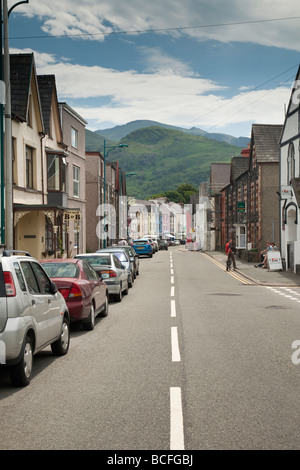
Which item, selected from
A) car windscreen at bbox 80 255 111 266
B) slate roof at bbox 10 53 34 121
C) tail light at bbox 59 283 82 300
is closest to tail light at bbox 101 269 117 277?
car windscreen at bbox 80 255 111 266

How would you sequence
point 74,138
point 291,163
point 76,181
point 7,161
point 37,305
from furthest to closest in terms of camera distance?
point 74,138 → point 76,181 → point 291,163 → point 7,161 → point 37,305

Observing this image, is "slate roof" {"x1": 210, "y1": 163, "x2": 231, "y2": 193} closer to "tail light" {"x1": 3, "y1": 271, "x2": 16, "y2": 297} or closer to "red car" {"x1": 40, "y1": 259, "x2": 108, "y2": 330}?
"red car" {"x1": 40, "y1": 259, "x2": 108, "y2": 330}

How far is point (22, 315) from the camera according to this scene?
21.7 ft

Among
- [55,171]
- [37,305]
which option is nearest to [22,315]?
[37,305]

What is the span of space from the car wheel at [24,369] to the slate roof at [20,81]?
1869 cm

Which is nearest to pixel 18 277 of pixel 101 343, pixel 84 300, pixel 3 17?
pixel 101 343

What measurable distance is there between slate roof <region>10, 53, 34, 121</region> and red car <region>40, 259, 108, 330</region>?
13.9 meters

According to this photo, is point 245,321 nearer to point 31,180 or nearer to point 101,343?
point 101,343

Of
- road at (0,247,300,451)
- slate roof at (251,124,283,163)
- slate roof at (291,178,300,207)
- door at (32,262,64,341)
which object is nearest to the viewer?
road at (0,247,300,451)

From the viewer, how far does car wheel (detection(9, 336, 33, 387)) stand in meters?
6.51

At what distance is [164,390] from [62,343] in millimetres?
2811

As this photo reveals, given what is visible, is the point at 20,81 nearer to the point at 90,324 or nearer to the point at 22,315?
the point at 90,324

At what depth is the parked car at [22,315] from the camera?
6379mm

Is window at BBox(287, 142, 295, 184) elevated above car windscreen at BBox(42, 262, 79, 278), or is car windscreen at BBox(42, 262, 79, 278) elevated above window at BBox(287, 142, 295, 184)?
window at BBox(287, 142, 295, 184)
